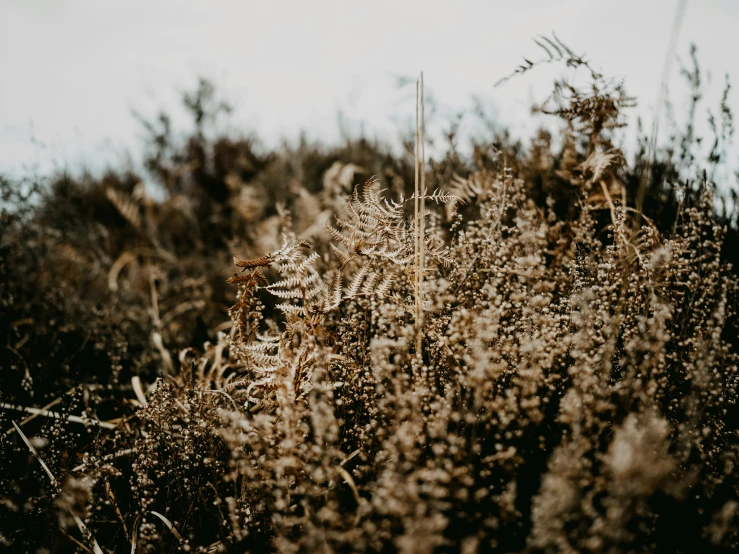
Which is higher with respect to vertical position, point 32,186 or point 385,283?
point 32,186

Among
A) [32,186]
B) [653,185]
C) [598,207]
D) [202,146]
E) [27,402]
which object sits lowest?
[27,402]

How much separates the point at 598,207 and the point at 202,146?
4779 mm

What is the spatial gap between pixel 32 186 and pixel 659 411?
12.2ft

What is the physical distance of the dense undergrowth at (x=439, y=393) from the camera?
1.18 metres

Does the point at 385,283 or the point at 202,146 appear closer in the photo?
the point at 385,283

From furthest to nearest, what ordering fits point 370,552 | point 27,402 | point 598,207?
1. point 27,402
2. point 598,207
3. point 370,552

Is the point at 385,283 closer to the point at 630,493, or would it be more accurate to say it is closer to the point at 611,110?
the point at 630,493

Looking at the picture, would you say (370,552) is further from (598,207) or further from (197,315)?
(197,315)

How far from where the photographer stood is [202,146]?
5.57m

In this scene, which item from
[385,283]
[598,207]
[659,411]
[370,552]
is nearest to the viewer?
[370,552]

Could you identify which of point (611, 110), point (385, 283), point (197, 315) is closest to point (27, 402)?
point (197, 315)

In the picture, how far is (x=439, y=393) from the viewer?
1646 mm

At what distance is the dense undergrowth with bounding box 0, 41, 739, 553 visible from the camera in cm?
118

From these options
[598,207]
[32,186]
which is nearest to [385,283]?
[598,207]
